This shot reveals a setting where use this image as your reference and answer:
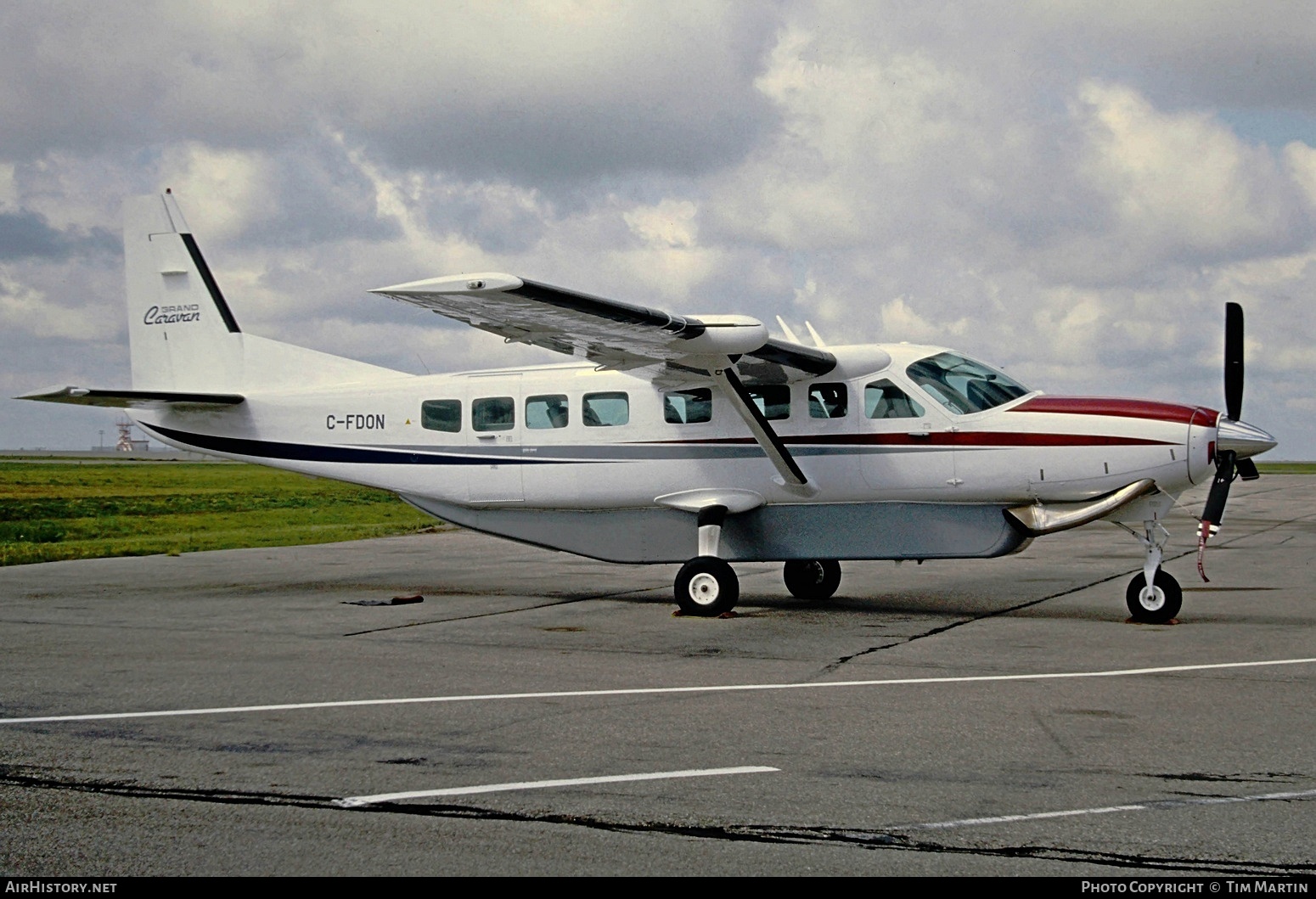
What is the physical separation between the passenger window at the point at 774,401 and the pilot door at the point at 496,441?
10.5ft

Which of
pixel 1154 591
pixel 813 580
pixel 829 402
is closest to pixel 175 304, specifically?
pixel 829 402

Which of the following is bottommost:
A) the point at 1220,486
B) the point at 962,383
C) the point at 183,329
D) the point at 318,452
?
the point at 1220,486

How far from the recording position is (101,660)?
10172mm

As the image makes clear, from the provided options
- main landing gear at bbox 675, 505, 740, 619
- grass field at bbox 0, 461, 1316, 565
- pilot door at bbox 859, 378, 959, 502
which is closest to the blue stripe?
main landing gear at bbox 675, 505, 740, 619

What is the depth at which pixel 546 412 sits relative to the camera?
15.5 m

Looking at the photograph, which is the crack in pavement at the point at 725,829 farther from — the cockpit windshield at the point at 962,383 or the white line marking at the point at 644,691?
the cockpit windshield at the point at 962,383

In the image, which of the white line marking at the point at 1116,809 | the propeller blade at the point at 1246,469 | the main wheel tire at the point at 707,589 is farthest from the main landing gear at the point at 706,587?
the white line marking at the point at 1116,809

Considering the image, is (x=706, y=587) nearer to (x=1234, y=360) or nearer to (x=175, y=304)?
(x=1234, y=360)

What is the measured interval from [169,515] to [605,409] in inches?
1061

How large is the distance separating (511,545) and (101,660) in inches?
641

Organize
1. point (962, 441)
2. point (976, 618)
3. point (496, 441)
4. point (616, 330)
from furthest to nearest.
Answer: point (496, 441) < point (962, 441) < point (976, 618) < point (616, 330)
